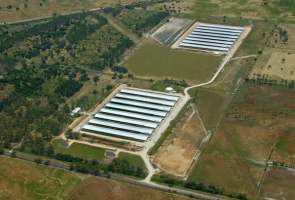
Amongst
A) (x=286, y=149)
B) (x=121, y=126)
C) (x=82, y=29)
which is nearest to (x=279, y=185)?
(x=286, y=149)

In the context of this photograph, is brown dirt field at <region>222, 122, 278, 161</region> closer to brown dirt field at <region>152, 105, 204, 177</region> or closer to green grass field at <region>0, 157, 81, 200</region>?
brown dirt field at <region>152, 105, 204, 177</region>

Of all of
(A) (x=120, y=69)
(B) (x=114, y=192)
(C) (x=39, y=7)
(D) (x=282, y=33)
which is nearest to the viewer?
(B) (x=114, y=192)

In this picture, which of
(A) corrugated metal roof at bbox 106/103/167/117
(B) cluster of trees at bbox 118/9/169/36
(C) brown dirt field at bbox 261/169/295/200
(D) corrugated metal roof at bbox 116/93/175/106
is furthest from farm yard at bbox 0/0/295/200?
(D) corrugated metal roof at bbox 116/93/175/106

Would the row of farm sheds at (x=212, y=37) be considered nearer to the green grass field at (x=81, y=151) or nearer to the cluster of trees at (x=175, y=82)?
the cluster of trees at (x=175, y=82)

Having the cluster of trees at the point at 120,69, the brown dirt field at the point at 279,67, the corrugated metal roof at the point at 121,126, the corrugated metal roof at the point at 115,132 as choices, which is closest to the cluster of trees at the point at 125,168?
the corrugated metal roof at the point at 115,132

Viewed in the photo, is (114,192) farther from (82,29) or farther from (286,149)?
(82,29)

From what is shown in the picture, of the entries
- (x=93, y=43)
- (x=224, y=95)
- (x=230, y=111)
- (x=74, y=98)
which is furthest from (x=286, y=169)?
(x=93, y=43)
